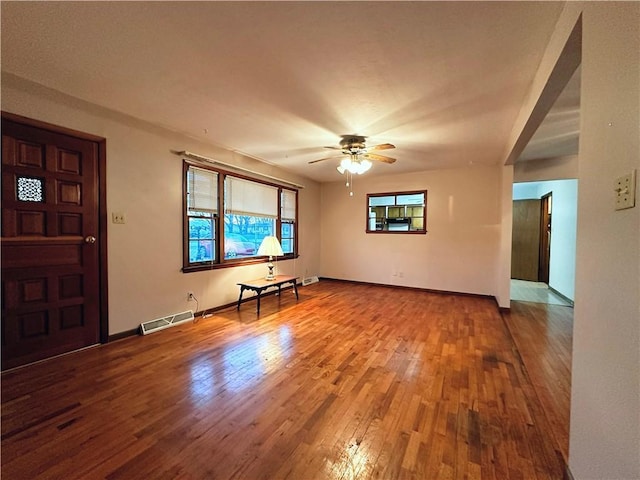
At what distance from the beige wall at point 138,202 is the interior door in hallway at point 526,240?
7.48m

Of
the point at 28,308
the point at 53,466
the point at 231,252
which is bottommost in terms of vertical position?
the point at 53,466

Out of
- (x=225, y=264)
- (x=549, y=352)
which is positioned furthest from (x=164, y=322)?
(x=549, y=352)

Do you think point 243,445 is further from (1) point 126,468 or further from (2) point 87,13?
(2) point 87,13

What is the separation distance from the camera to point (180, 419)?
68.8 inches

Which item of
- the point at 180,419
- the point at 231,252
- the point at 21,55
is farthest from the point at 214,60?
the point at 231,252

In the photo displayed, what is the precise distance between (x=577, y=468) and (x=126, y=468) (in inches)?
86.0

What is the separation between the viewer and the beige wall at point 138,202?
2.59m

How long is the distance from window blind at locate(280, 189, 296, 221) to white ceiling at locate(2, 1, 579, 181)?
240cm

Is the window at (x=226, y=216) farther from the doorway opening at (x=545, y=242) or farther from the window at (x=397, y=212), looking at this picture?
the doorway opening at (x=545, y=242)

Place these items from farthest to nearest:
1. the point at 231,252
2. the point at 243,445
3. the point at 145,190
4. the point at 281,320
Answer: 1. the point at 231,252
2. the point at 281,320
3. the point at 145,190
4. the point at 243,445

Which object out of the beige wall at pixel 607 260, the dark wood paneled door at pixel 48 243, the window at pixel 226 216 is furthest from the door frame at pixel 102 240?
the beige wall at pixel 607 260

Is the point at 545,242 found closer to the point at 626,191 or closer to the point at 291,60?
the point at 626,191

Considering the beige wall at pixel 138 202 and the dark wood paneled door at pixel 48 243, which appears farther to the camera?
the beige wall at pixel 138 202

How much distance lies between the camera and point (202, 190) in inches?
154
